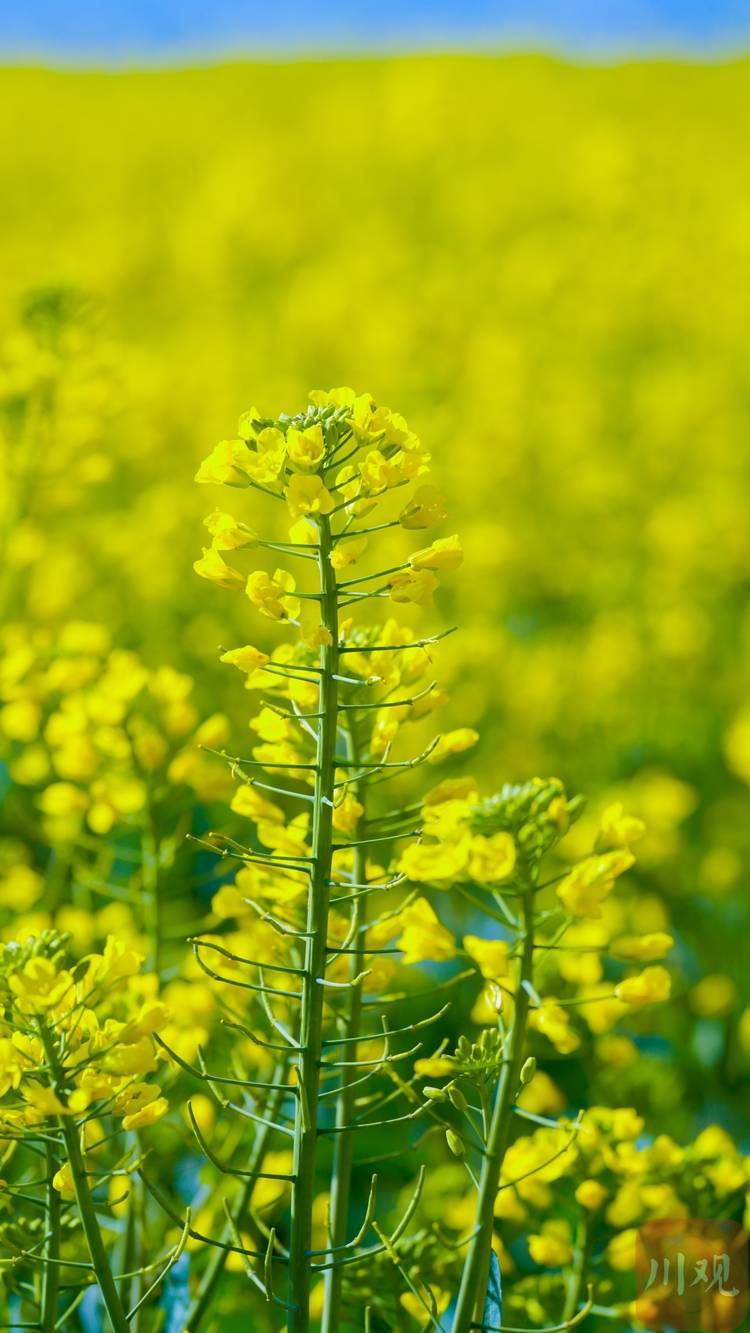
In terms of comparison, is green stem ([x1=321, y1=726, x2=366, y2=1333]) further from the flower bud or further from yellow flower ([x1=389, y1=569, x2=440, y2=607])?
yellow flower ([x1=389, y1=569, x2=440, y2=607])

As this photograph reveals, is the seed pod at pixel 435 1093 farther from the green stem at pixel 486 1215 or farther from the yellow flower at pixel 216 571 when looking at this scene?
the yellow flower at pixel 216 571

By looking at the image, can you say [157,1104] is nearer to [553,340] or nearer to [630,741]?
[630,741]

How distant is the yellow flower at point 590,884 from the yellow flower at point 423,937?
140 mm

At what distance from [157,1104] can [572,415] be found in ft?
17.9

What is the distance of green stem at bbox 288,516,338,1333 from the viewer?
3.74 feet

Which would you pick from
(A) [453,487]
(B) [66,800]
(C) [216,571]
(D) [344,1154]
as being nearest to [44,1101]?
(D) [344,1154]

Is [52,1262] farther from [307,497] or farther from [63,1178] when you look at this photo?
[307,497]

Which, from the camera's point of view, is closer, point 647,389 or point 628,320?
point 647,389

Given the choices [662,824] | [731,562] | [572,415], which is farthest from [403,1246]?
[572,415]

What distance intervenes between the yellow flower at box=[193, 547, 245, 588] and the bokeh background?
950mm

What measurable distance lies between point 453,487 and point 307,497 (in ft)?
14.2

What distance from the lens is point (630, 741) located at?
4.12m

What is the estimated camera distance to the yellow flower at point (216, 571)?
1.20 meters

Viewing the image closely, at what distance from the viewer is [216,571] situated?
121cm
